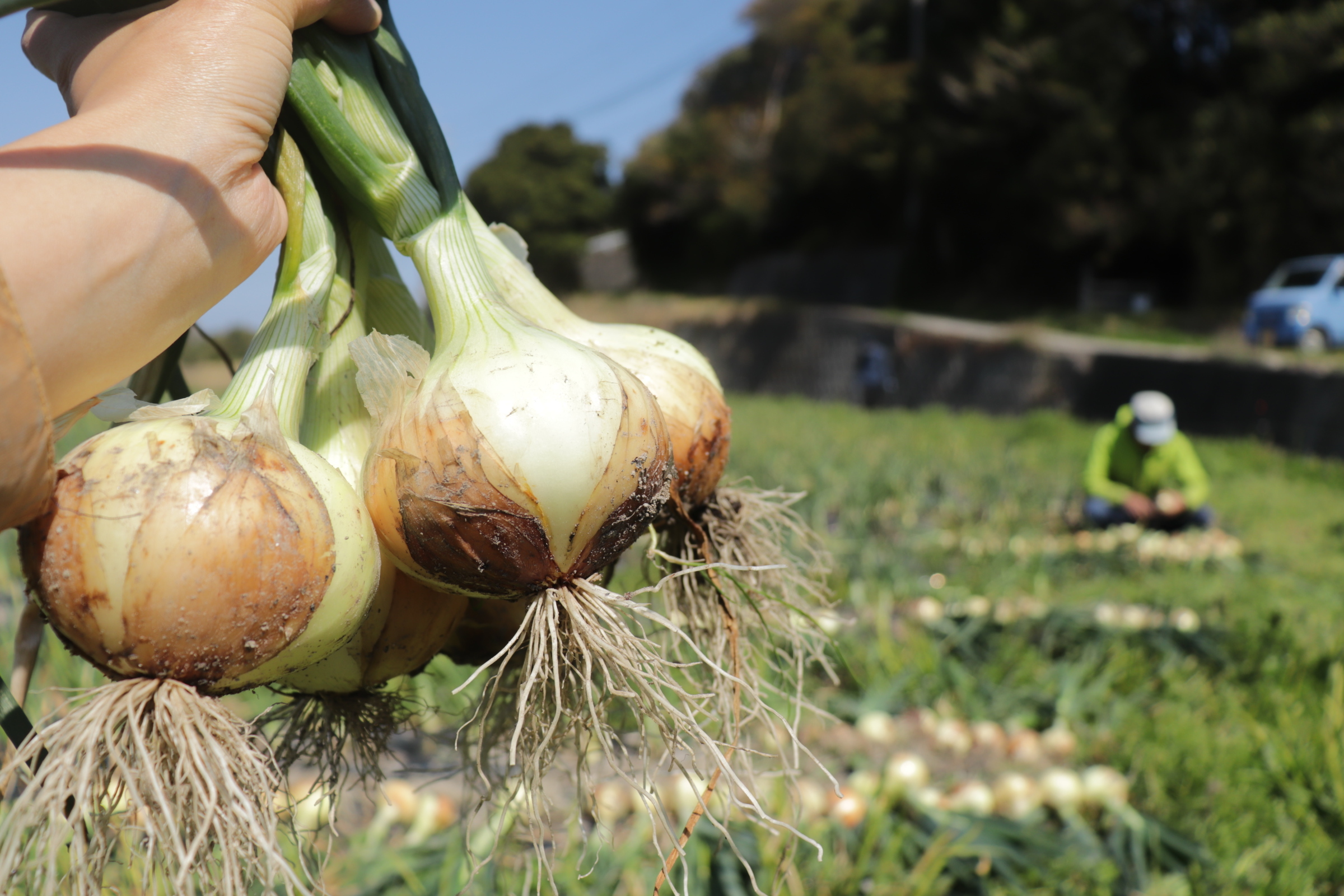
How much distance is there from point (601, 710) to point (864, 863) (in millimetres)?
1145

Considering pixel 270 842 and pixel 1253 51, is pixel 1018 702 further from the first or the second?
pixel 1253 51

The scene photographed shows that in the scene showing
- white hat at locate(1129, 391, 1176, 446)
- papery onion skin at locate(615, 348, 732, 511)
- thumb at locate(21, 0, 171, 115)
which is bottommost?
white hat at locate(1129, 391, 1176, 446)

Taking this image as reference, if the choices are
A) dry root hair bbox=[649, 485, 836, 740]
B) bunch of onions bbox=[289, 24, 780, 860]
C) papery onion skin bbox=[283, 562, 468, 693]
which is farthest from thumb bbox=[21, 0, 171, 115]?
dry root hair bbox=[649, 485, 836, 740]

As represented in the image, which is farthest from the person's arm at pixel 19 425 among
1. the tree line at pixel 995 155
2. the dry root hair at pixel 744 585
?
the tree line at pixel 995 155

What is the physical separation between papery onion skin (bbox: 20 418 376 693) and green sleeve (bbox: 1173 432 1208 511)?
15.2ft

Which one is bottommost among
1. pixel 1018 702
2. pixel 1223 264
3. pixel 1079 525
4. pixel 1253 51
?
pixel 1223 264

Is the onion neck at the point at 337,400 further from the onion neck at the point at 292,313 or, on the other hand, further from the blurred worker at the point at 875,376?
the blurred worker at the point at 875,376

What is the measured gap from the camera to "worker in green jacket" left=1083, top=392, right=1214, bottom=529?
4.33 m

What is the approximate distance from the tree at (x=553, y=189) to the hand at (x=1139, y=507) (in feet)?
56.6

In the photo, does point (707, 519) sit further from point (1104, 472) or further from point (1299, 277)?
point (1299, 277)

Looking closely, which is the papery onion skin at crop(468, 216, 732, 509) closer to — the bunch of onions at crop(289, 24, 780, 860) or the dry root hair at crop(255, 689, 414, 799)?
the bunch of onions at crop(289, 24, 780, 860)

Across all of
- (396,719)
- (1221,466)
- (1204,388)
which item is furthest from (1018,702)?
(1204,388)

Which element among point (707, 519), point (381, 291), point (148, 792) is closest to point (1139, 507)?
point (707, 519)

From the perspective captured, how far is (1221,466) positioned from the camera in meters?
6.08
